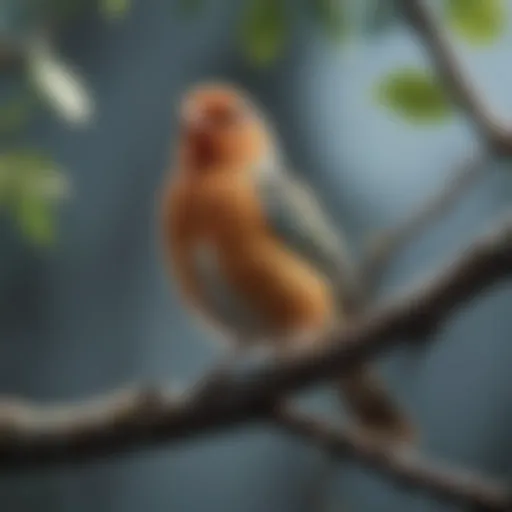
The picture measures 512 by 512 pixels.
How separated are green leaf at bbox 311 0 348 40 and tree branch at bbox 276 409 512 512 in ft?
1.04

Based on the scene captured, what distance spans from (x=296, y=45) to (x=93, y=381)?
33cm

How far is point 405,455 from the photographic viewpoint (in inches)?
37.1

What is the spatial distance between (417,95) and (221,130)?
0.16m

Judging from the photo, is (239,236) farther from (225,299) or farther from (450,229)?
(450,229)

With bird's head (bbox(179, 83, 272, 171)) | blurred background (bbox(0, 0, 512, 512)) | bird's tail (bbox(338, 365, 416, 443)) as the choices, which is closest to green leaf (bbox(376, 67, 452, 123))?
blurred background (bbox(0, 0, 512, 512))

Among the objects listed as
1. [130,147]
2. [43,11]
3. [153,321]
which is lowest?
[153,321]

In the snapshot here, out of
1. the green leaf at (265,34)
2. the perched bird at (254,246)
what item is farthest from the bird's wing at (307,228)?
the green leaf at (265,34)

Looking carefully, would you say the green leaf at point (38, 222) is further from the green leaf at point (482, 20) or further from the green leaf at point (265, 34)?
the green leaf at point (482, 20)

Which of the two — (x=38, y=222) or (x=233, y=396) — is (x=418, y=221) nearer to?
(x=233, y=396)

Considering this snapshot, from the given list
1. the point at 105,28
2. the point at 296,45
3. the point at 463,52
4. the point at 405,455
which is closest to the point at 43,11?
the point at 105,28

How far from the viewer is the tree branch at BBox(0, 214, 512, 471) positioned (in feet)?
3.06

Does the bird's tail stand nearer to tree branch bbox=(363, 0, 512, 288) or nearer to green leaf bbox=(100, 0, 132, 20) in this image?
tree branch bbox=(363, 0, 512, 288)

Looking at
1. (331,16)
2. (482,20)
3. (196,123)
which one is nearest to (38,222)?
(196,123)

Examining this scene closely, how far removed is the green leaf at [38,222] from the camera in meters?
0.98
